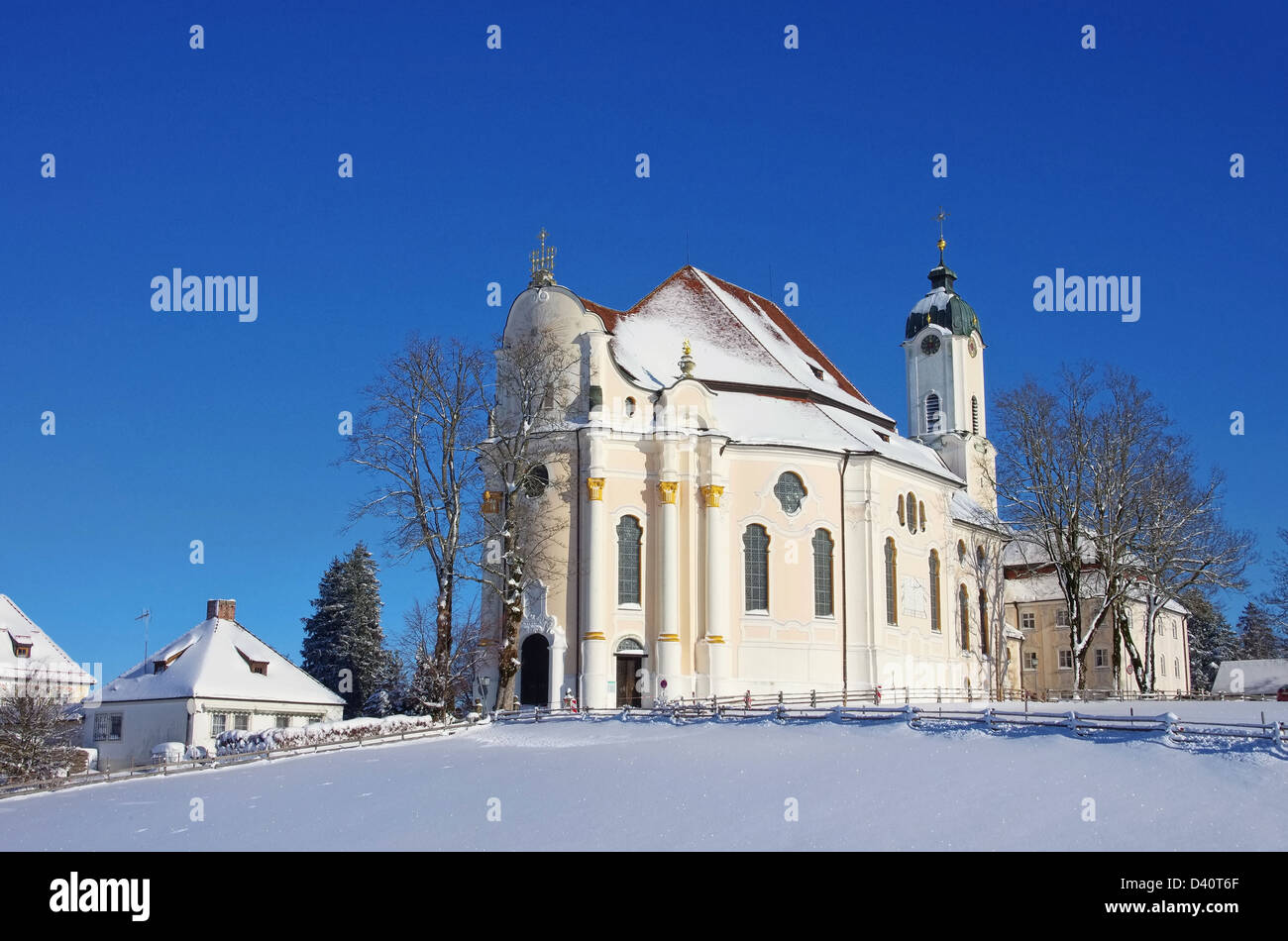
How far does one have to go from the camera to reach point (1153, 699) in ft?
145

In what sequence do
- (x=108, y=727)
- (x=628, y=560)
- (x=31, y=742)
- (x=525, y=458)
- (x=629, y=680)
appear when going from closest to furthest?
1. (x=31, y=742)
2. (x=525, y=458)
3. (x=629, y=680)
4. (x=628, y=560)
5. (x=108, y=727)

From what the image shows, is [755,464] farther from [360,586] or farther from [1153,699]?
[360,586]

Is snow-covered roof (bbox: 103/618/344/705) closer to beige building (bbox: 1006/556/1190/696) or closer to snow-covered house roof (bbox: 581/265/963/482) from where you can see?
snow-covered house roof (bbox: 581/265/963/482)

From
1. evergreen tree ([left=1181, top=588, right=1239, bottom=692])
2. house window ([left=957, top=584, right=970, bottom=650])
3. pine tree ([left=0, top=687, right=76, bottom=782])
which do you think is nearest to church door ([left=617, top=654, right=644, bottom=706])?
house window ([left=957, top=584, right=970, bottom=650])

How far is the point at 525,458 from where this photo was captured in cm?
4350

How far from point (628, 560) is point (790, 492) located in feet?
21.3

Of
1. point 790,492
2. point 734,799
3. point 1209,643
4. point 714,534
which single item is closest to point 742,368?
point 790,492

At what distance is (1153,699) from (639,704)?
56.5 feet

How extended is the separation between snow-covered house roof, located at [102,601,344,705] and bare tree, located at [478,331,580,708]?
11767 millimetres

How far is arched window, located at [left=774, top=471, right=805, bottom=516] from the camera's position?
46831 millimetres

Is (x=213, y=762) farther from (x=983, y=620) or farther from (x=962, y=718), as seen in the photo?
(x=983, y=620)

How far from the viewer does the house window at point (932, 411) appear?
69875mm

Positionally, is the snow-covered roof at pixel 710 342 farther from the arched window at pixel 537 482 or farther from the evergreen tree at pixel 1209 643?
the evergreen tree at pixel 1209 643
